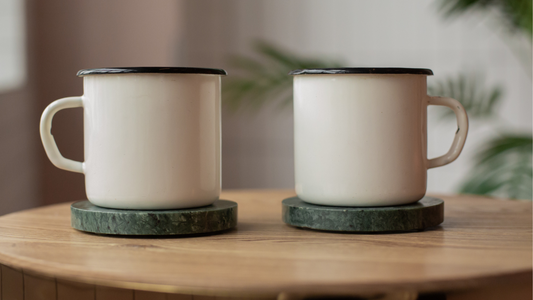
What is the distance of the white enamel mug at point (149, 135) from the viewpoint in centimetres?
63

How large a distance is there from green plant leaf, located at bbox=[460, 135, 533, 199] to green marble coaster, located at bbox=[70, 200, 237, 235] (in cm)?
122

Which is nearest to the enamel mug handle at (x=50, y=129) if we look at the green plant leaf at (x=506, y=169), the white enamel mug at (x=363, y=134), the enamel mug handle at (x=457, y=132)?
the white enamel mug at (x=363, y=134)

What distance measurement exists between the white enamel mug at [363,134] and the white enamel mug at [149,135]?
13 cm

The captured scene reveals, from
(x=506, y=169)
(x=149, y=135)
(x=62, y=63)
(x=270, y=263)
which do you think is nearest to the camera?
(x=270, y=263)

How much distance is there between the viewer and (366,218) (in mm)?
650

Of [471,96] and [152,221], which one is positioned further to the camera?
[471,96]

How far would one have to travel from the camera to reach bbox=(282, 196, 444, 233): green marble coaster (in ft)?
2.13

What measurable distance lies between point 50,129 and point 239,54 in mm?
2165

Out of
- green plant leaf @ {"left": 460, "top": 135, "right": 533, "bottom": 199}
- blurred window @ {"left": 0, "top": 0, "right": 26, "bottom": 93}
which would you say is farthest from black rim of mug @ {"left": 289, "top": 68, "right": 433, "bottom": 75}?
blurred window @ {"left": 0, "top": 0, "right": 26, "bottom": 93}

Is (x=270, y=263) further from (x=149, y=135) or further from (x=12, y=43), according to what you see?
(x=12, y=43)

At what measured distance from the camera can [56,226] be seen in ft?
2.40

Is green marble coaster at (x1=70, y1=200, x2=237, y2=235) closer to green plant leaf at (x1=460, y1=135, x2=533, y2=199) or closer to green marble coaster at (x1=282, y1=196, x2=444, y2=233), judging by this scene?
green marble coaster at (x1=282, y1=196, x2=444, y2=233)

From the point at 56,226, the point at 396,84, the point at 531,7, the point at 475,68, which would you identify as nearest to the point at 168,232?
the point at 56,226

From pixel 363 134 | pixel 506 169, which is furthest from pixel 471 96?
pixel 363 134
